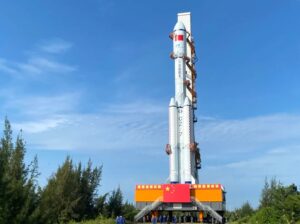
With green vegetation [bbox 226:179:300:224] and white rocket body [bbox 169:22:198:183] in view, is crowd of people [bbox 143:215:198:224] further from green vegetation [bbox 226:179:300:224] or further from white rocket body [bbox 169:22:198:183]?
green vegetation [bbox 226:179:300:224]

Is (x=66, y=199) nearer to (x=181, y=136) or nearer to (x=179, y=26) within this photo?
(x=181, y=136)

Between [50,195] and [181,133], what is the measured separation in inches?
1221

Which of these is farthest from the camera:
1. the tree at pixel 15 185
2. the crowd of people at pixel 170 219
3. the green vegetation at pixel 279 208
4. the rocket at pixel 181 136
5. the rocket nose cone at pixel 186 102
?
the rocket nose cone at pixel 186 102

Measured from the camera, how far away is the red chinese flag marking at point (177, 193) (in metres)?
54.2

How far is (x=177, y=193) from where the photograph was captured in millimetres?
54562

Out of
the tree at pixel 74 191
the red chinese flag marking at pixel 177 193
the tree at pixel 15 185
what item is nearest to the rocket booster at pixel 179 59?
the red chinese flag marking at pixel 177 193

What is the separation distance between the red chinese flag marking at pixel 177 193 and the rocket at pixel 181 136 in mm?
1888

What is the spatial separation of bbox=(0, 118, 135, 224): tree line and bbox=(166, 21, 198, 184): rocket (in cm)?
838

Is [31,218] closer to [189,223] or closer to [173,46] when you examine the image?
[189,223]

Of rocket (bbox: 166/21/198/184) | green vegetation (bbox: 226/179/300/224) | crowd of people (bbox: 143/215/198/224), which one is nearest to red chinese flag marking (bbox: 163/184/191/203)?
rocket (bbox: 166/21/198/184)

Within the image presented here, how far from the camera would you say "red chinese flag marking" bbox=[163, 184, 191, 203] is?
54.2 m

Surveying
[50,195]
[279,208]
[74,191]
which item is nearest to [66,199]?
[74,191]

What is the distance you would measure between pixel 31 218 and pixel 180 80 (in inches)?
1727

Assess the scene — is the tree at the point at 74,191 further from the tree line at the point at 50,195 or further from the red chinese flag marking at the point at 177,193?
the red chinese flag marking at the point at 177,193
